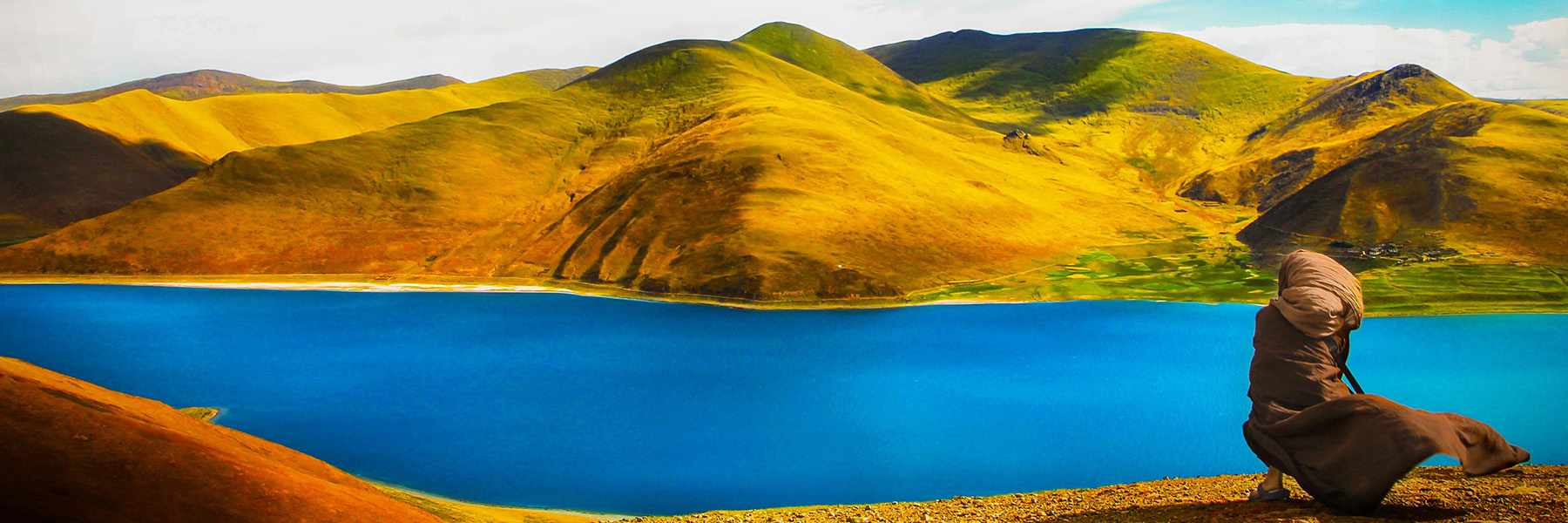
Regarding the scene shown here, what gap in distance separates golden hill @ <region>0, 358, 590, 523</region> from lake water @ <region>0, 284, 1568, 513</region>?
1370 centimetres

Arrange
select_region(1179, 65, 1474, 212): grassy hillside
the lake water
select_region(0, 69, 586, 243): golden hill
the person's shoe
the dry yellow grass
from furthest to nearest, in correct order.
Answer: the dry yellow grass → select_region(0, 69, 586, 243): golden hill → select_region(1179, 65, 1474, 212): grassy hillside → the lake water → the person's shoe

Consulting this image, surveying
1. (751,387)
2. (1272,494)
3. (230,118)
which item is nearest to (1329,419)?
(1272,494)

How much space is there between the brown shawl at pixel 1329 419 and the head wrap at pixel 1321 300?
0.5 inches

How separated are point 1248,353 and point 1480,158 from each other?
48.5 m

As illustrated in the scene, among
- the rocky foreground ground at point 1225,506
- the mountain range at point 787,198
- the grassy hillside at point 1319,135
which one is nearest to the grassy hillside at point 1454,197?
the mountain range at point 787,198

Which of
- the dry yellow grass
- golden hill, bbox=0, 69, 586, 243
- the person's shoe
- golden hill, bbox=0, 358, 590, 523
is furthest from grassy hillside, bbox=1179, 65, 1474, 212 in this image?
the dry yellow grass

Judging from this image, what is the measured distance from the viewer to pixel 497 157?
110m

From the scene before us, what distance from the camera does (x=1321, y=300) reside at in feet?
39.3

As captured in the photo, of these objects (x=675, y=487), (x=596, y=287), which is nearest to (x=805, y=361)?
(x=675, y=487)

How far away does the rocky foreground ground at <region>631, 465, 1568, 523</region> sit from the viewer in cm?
1113

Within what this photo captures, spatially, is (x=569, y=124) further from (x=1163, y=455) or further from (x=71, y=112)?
(x=1163, y=455)

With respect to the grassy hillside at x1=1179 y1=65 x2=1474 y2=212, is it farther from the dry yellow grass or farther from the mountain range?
the dry yellow grass

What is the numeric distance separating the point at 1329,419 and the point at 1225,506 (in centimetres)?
316

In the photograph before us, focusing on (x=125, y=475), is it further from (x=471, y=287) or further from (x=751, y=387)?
(x=471, y=287)
